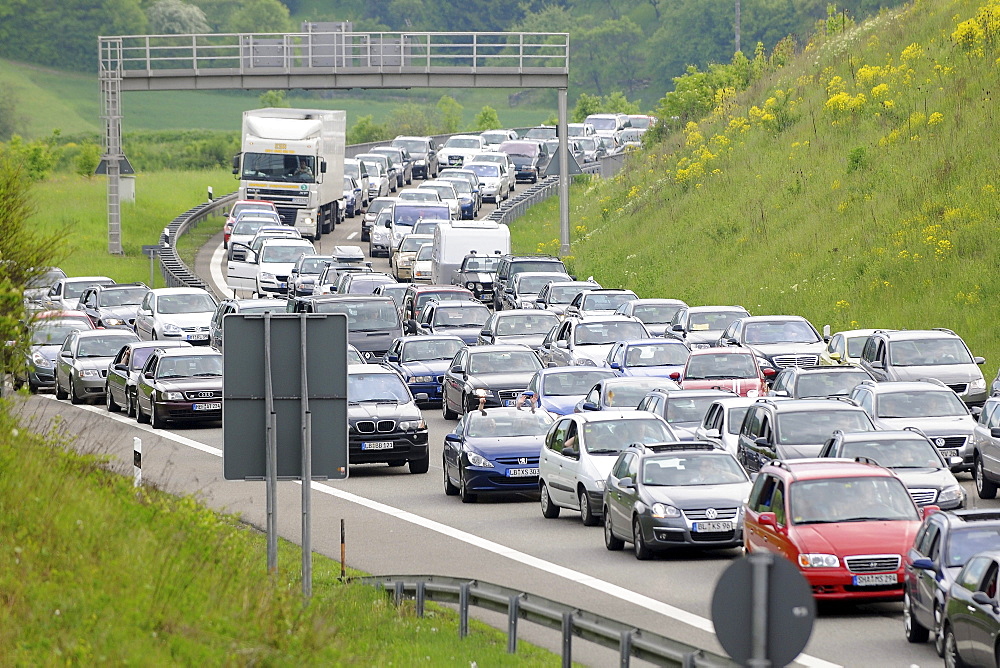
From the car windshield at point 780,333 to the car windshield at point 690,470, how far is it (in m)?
14.6

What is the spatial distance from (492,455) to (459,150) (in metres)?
75.3

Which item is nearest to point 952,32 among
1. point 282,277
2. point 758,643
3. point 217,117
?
point 282,277

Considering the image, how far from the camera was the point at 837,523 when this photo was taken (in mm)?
17250

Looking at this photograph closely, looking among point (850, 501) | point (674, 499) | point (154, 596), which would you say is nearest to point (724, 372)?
point (674, 499)

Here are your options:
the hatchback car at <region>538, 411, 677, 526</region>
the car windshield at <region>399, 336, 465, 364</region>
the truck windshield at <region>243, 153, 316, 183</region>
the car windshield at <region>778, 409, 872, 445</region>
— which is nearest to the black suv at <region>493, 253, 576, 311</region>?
the car windshield at <region>399, 336, 465, 364</region>

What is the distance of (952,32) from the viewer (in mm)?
52281

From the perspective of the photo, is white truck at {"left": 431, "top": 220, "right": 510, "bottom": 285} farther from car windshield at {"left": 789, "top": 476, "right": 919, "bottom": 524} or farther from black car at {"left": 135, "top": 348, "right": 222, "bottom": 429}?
car windshield at {"left": 789, "top": 476, "right": 919, "bottom": 524}

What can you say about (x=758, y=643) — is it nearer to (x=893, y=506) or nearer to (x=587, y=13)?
(x=893, y=506)

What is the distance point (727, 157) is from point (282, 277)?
49.0 ft

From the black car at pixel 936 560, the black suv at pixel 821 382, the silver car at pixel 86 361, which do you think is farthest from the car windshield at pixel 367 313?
the black car at pixel 936 560

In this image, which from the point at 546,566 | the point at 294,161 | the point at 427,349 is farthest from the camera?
the point at 294,161

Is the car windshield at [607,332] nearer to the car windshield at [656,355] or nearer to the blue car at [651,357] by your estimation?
the blue car at [651,357]

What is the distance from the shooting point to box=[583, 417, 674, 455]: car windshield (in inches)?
934

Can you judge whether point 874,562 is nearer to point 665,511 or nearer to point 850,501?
point 850,501
